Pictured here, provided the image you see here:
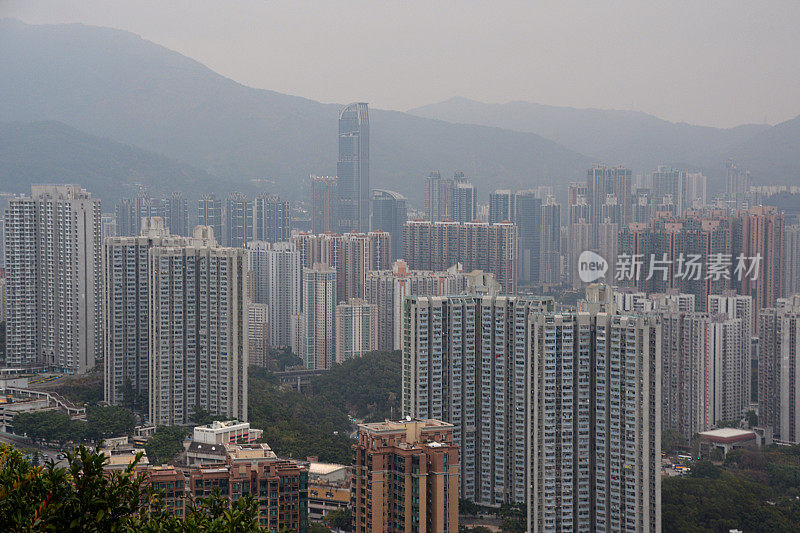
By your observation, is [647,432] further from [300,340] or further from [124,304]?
[300,340]

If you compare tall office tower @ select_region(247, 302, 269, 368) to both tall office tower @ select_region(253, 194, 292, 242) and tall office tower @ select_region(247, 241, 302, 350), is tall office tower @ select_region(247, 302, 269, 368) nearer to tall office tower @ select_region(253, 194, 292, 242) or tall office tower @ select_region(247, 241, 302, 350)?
tall office tower @ select_region(247, 241, 302, 350)

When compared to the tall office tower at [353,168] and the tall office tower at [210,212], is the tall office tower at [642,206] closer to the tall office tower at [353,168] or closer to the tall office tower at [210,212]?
the tall office tower at [353,168]

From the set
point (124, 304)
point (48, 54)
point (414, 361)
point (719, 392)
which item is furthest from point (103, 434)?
point (48, 54)

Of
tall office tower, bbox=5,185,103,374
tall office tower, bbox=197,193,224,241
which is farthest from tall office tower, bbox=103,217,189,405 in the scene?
tall office tower, bbox=197,193,224,241

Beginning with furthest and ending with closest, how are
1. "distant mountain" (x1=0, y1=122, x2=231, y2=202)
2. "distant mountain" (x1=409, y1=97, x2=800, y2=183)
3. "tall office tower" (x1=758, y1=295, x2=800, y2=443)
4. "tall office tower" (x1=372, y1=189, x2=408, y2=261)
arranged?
1. "distant mountain" (x1=0, y1=122, x2=231, y2=202)
2. "tall office tower" (x1=372, y1=189, x2=408, y2=261)
3. "distant mountain" (x1=409, y1=97, x2=800, y2=183)
4. "tall office tower" (x1=758, y1=295, x2=800, y2=443)

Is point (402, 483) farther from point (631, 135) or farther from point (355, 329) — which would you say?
point (631, 135)

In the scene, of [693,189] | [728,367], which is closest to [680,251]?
[728,367]

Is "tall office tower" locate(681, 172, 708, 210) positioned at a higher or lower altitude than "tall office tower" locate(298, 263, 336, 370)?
higher
